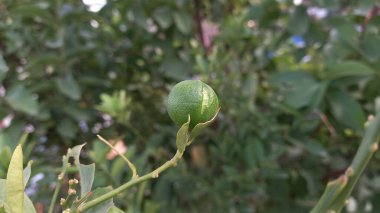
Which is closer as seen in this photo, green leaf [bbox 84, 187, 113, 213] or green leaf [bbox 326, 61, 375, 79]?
green leaf [bbox 84, 187, 113, 213]

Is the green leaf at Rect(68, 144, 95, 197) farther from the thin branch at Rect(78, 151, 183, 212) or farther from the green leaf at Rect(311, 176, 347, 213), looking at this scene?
the green leaf at Rect(311, 176, 347, 213)

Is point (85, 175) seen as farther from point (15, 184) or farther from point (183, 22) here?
point (183, 22)

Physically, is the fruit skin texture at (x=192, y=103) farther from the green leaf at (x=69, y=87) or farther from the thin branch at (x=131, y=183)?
the green leaf at (x=69, y=87)

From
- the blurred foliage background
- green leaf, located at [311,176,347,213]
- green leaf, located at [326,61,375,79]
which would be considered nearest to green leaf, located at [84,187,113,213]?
green leaf, located at [311,176,347,213]

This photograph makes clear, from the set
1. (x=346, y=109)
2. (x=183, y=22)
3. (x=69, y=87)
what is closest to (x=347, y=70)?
(x=346, y=109)

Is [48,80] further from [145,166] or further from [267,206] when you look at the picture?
[267,206]

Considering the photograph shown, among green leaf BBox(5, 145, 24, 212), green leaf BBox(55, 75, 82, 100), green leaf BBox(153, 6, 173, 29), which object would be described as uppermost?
green leaf BBox(5, 145, 24, 212)
